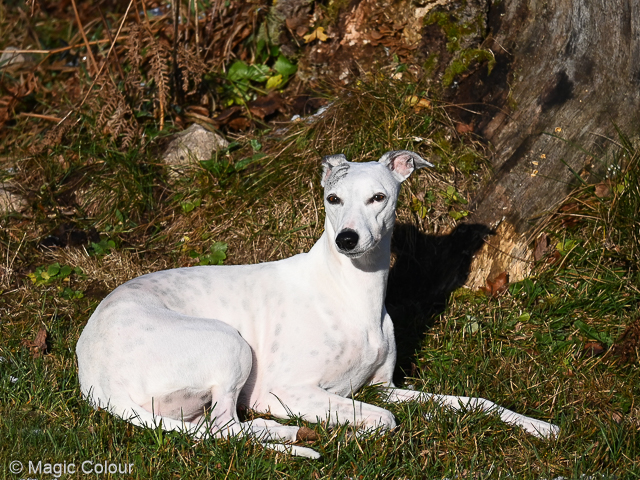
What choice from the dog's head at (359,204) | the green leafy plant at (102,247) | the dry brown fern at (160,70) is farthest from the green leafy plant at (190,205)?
the dog's head at (359,204)

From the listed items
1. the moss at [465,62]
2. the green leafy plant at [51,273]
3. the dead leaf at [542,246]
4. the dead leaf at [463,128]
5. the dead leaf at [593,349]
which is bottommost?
the green leafy plant at [51,273]

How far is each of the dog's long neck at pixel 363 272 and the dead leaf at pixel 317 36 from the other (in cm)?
324

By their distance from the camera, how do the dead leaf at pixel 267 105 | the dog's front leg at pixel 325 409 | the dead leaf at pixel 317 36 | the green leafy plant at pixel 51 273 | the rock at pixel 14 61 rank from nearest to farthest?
the dog's front leg at pixel 325 409, the green leafy plant at pixel 51 273, the dead leaf at pixel 267 105, the dead leaf at pixel 317 36, the rock at pixel 14 61

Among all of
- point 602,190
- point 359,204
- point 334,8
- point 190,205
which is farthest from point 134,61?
point 602,190

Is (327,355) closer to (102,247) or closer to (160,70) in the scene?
(102,247)

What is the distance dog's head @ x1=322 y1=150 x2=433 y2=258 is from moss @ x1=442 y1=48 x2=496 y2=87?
2.07 metres

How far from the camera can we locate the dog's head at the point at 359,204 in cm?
389

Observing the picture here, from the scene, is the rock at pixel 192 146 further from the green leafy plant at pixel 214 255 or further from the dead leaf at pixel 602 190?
the dead leaf at pixel 602 190

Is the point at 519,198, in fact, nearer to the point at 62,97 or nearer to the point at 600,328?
the point at 600,328

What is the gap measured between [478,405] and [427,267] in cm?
177

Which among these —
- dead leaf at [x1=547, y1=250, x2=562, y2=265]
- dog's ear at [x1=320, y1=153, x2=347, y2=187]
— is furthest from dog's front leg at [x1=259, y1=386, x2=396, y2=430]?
dead leaf at [x1=547, y1=250, x2=562, y2=265]

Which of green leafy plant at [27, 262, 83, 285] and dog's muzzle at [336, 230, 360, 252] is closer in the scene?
dog's muzzle at [336, 230, 360, 252]

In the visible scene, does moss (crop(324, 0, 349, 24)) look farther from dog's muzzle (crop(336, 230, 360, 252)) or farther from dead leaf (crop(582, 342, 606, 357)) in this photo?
dead leaf (crop(582, 342, 606, 357))

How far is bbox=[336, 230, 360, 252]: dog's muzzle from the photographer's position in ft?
12.6
